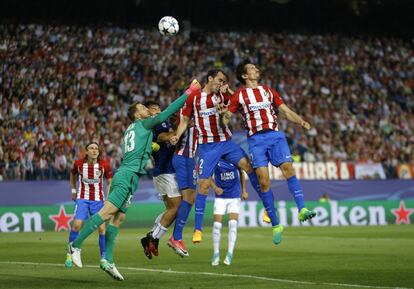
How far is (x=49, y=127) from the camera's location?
33375 millimetres

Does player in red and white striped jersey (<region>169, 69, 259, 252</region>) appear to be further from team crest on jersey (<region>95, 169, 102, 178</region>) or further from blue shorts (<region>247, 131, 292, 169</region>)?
team crest on jersey (<region>95, 169, 102, 178</region>)

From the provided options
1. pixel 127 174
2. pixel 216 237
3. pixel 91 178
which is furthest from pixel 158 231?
pixel 91 178

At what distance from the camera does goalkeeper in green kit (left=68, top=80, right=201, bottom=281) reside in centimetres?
→ 1344

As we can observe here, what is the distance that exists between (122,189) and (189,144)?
11.7 ft

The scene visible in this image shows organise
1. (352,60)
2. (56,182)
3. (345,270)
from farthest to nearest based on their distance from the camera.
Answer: (352,60)
(56,182)
(345,270)

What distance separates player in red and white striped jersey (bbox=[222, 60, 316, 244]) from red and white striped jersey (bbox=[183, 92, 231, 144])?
52 centimetres

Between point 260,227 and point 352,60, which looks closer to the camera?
point 260,227

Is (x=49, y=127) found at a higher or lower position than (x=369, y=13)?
lower

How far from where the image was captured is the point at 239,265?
16344 millimetres

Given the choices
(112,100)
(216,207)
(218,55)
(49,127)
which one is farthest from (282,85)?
(216,207)

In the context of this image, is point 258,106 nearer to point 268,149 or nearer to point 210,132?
point 268,149

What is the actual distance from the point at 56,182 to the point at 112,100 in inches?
227

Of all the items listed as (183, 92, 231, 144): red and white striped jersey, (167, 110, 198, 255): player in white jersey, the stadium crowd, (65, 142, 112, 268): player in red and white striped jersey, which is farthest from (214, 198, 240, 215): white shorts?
the stadium crowd

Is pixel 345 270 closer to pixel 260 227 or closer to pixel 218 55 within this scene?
pixel 260 227
